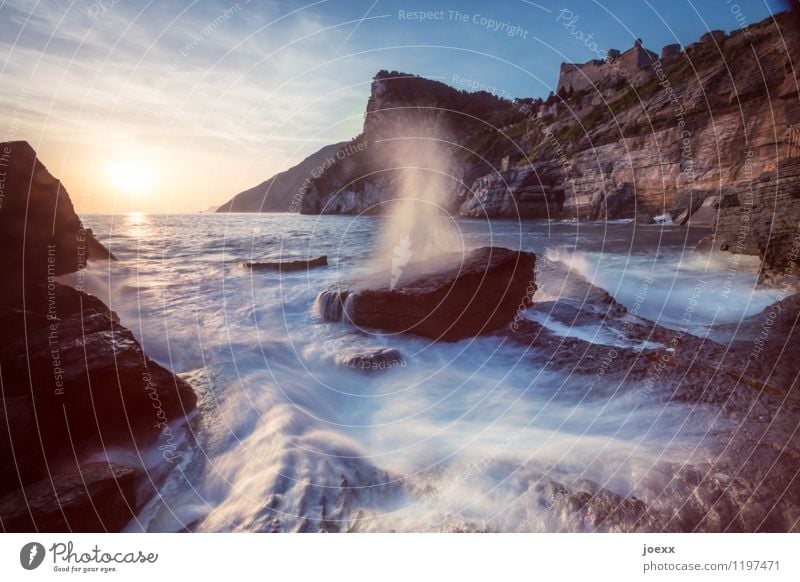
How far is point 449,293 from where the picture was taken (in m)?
4.81

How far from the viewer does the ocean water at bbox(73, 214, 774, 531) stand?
275cm

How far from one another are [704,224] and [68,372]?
1804cm

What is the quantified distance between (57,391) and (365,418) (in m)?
2.41

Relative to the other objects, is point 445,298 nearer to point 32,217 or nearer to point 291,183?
point 291,183

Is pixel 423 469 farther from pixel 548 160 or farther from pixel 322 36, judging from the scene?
pixel 548 160

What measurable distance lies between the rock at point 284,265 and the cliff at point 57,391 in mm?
2993

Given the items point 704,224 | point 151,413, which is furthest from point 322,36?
point 704,224

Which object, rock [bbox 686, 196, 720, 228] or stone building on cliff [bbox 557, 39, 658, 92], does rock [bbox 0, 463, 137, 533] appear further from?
stone building on cliff [bbox 557, 39, 658, 92]

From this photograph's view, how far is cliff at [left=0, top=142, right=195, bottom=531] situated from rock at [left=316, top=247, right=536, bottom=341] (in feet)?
7.42

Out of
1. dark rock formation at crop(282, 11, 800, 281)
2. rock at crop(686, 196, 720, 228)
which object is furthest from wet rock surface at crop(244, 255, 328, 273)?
rock at crop(686, 196, 720, 228)

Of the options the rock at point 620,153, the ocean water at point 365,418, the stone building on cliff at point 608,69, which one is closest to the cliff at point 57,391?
the ocean water at point 365,418

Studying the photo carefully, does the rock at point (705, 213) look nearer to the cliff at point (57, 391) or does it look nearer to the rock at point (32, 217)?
the cliff at point (57, 391)

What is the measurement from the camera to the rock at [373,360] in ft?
13.8
